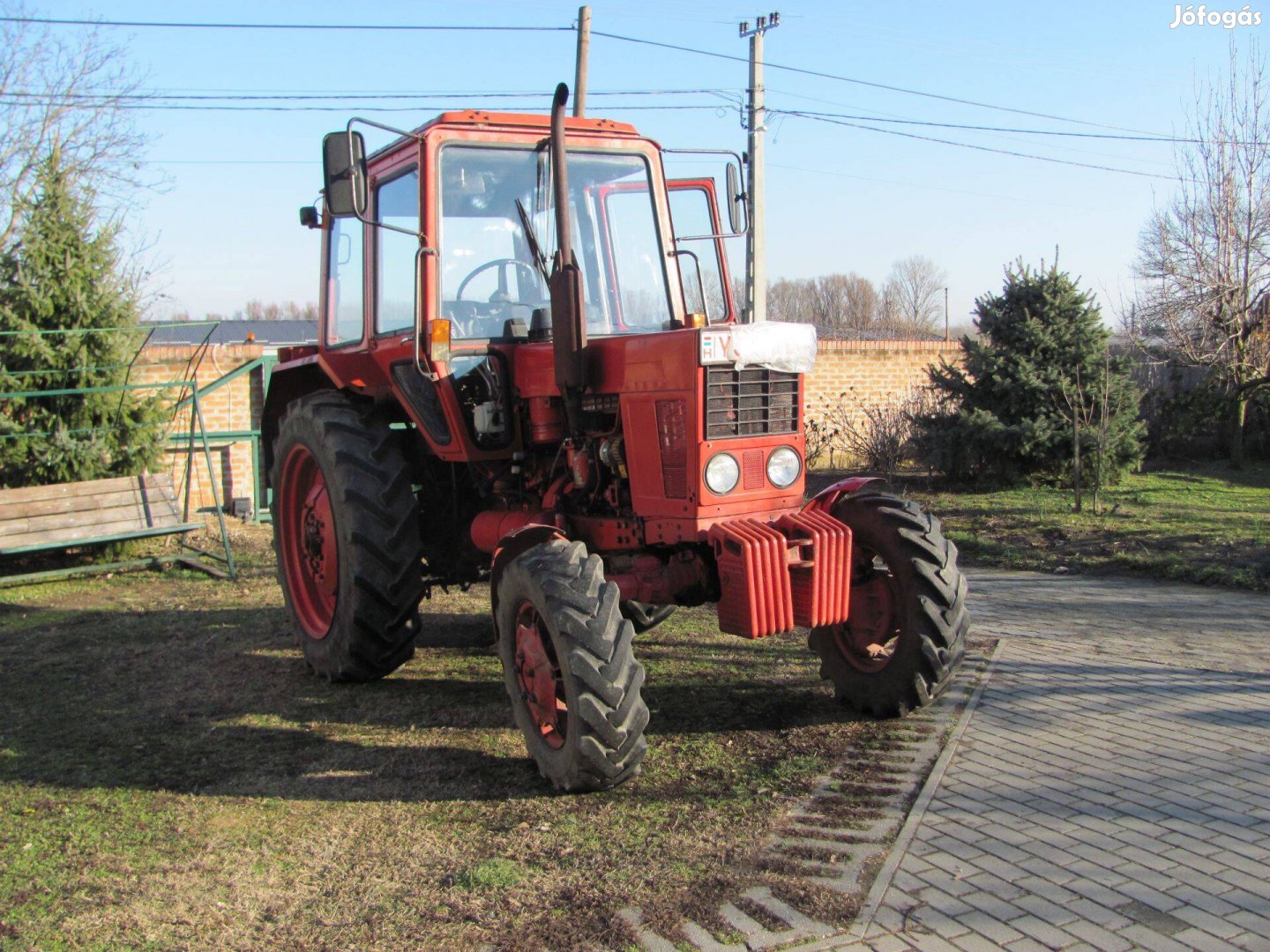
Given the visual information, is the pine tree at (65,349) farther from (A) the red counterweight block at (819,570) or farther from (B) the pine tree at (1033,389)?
(B) the pine tree at (1033,389)

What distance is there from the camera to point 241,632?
771 centimetres

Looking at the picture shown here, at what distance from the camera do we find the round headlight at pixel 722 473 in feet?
15.8

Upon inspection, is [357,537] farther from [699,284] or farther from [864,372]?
[864,372]

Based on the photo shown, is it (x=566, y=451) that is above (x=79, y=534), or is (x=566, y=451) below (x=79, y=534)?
above

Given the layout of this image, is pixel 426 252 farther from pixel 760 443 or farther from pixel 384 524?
pixel 760 443

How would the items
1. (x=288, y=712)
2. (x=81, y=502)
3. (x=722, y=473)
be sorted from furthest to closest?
(x=81, y=502)
(x=288, y=712)
(x=722, y=473)

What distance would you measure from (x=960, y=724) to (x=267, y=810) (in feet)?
10.0

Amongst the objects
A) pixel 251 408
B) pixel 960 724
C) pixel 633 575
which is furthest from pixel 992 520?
pixel 251 408

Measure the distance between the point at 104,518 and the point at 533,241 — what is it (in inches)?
231

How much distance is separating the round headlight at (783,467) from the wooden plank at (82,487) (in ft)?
22.9

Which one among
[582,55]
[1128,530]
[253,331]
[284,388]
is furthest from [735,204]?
[253,331]

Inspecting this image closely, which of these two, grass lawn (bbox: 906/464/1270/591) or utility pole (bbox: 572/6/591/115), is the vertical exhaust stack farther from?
utility pole (bbox: 572/6/591/115)

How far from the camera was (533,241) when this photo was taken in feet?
18.5

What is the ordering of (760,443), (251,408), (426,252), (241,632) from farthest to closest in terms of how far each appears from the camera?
(251,408) < (241,632) < (426,252) < (760,443)
